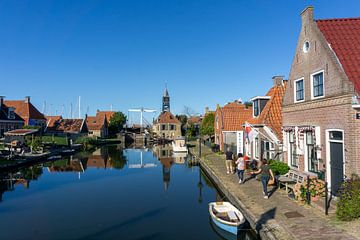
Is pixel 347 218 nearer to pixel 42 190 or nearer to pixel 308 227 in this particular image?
pixel 308 227

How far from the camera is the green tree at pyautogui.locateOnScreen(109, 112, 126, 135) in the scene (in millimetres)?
86312

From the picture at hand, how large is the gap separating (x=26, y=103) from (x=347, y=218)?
60956 mm

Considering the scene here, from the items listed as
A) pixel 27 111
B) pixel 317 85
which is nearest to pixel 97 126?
pixel 27 111

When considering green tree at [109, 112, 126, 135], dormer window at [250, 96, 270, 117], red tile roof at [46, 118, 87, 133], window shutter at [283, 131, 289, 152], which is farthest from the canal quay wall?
green tree at [109, 112, 126, 135]

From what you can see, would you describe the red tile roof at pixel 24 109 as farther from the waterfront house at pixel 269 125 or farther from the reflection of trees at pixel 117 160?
the waterfront house at pixel 269 125

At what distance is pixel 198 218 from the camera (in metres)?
12.2

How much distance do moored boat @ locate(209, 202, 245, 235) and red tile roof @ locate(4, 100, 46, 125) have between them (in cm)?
5329

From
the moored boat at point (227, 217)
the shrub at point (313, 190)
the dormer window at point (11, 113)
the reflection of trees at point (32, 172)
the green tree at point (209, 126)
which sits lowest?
the reflection of trees at point (32, 172)

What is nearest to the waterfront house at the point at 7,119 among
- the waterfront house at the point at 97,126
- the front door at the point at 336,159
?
the waterfront house at the point at 97,126

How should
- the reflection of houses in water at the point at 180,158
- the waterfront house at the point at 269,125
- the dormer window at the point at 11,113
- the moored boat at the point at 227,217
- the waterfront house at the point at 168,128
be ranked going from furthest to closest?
the waterfront house at the point at 168,128 → the dormer window at the point at 11,113 → the reflection of houses in water at the point at 180,158 → the waterfront house at the point at 269,125 → the moored boat at the point at 227,217

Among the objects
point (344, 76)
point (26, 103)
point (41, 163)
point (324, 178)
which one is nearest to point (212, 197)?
point (324, 178)

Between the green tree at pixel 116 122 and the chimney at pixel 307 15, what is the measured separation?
76729 mm

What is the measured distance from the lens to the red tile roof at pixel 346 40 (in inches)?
439

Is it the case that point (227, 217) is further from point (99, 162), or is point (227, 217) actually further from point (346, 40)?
point (99, 162)
